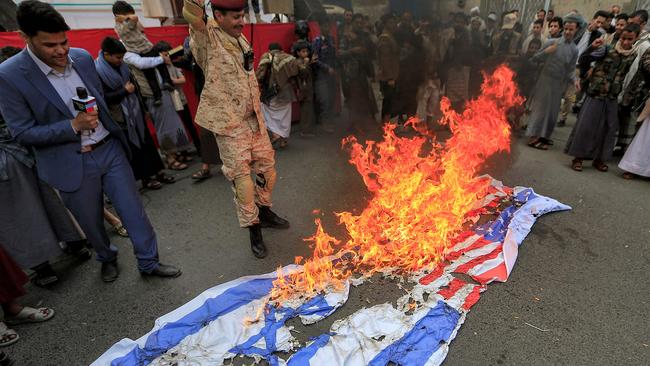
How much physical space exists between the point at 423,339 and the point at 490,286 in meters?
0.96

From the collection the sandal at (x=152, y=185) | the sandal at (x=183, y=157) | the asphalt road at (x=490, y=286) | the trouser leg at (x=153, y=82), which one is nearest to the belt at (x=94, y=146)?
the asphalt road at (x=490, y=286)

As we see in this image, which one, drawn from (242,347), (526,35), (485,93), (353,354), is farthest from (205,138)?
(526,35)

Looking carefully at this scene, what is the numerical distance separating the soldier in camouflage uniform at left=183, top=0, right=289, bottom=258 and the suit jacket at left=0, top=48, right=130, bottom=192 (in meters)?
0.88

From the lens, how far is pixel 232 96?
10.5 ft

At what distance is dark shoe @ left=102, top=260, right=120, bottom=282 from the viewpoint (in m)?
3.41

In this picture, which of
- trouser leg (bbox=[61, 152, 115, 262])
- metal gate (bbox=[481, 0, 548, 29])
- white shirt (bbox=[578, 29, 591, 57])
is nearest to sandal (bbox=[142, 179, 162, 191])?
trouser leg (bbox=[61, 152, 115, 262])

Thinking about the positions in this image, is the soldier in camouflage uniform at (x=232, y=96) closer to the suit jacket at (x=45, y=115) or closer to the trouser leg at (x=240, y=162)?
the trouser leg at (x=240, y=162)

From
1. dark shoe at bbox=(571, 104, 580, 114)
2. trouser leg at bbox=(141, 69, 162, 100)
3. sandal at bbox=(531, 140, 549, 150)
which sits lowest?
sandal at bbox=(531, 140, 549, 150)

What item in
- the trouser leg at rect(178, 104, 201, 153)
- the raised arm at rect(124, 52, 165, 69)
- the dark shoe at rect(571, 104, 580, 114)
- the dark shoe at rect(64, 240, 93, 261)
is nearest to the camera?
the dark shoe at rect(64, 240, 93, 261)

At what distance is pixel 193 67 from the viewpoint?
522 centimetres

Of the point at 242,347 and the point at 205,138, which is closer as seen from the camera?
the point at 242,347

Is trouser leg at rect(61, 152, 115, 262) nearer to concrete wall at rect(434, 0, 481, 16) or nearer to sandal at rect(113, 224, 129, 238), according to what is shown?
sandal at rect(113, 224, 129, 238)

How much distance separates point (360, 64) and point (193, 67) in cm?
323

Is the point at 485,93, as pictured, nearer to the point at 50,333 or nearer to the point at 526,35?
the point at 526,35
